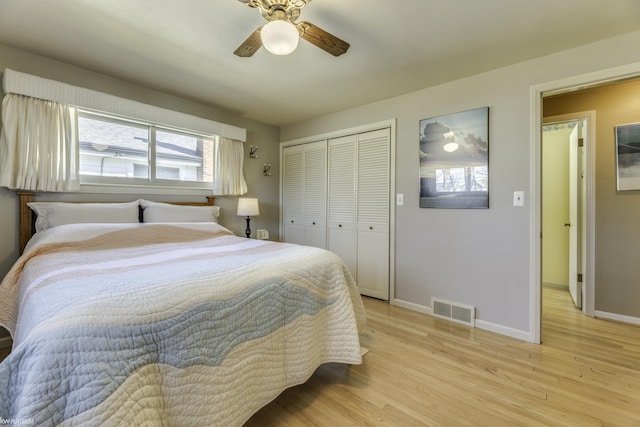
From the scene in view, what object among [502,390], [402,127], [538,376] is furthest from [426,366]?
[402,127]

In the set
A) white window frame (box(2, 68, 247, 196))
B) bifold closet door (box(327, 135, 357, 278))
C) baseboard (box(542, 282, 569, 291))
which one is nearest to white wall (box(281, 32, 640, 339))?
bifold closet door (box(327, 135, 357, 278))

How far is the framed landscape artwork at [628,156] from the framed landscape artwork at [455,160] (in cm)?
139

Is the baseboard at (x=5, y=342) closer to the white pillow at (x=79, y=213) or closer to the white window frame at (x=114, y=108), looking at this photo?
the white pillow at (x=79, y=213)

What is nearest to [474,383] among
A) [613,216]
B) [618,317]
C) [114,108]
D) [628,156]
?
[618,317]

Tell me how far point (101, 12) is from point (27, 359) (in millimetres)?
2000

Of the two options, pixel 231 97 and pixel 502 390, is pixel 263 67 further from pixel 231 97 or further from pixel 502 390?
pixel 502 390

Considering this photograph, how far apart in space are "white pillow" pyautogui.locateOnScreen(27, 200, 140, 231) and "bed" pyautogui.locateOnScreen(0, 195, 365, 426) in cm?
30

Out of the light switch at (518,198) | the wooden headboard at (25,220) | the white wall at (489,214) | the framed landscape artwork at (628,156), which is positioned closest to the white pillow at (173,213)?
the wooden headboard at (25,220)

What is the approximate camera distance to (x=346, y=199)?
137 inches

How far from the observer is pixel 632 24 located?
1788 millimetres

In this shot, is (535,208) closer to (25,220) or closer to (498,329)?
(498,329)

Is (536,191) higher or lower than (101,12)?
lower

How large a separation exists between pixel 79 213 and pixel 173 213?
2.32 feet

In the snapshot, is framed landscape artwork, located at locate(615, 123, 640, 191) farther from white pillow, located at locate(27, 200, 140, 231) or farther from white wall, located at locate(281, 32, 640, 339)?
white pillow, located at locate(27, 200, 140, 231)
